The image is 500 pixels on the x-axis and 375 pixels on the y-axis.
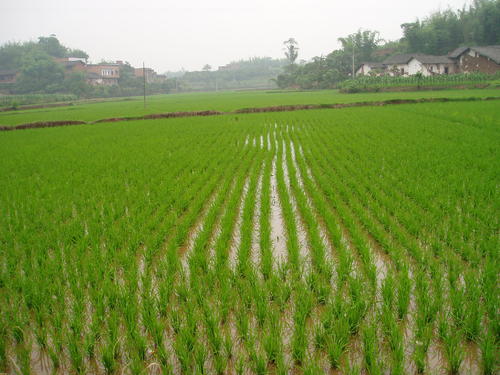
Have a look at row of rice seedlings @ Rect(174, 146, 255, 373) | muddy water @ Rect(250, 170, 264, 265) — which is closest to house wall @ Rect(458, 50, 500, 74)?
muddy water @ Rect(250, 170, 264, 265)

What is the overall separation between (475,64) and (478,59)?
0.64m

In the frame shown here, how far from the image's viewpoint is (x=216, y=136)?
42.2ft

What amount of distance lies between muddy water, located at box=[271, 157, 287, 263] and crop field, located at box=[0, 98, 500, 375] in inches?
1.1

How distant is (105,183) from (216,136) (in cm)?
643

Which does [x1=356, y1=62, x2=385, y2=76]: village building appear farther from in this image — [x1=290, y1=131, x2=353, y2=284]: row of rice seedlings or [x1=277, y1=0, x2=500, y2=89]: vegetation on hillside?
[x1=290, y1=131, x2=353, y2=284]: row of rice seedlings

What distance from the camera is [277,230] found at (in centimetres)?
456

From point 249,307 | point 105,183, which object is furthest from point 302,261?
point 105,183

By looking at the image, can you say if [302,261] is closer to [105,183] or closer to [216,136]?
[105,183]

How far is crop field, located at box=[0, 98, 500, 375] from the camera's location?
2.32m

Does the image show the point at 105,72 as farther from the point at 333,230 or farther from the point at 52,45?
the point at 333,230

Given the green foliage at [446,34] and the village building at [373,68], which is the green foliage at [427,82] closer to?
the village building at [373,68]

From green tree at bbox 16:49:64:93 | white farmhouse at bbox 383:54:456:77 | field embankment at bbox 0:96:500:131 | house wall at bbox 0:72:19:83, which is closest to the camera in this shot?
field embankment at bbox 0:96:500:131

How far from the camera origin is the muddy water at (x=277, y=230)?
151 inches

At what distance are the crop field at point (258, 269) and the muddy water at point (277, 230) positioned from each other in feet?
0.09
